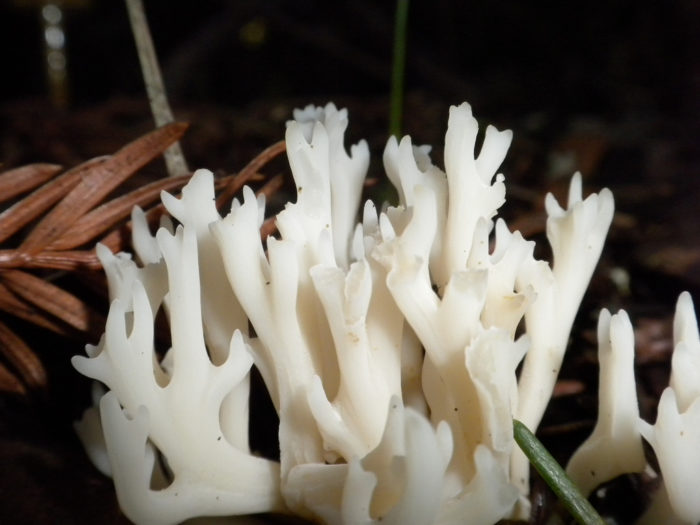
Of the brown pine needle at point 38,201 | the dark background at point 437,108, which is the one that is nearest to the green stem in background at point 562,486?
the dark background at point 437,108

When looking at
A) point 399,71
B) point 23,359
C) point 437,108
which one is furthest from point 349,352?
point 437,108

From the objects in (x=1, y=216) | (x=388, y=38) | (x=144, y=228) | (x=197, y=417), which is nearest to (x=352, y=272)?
(x=197, y=417)

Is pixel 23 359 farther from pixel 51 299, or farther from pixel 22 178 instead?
pixel 22 178

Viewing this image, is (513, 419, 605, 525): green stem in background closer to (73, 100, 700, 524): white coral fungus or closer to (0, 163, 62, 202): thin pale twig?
(73, 100, 700, 524): white coral fungus

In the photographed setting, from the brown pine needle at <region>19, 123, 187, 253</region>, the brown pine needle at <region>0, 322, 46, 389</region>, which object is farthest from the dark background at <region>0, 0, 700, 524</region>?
the brown pine needle at <region>19, 123, 187, 253</region>

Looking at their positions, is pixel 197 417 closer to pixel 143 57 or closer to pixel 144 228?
pixel 144 228

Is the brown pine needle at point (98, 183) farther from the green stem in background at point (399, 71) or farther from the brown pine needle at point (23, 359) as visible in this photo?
the green stem in background at point (399, 71)
